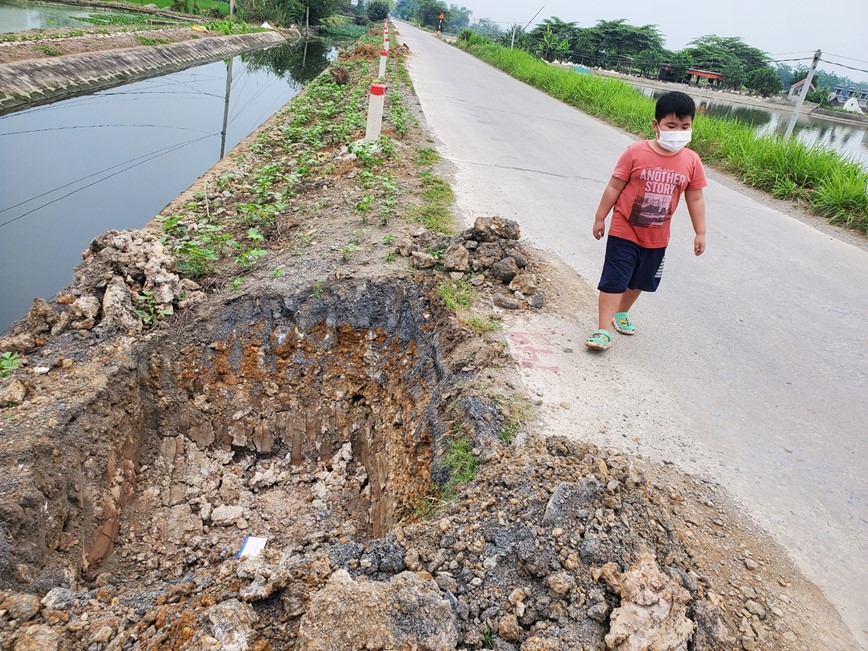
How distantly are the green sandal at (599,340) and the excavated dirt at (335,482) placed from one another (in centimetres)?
57

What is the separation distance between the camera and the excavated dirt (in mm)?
2154

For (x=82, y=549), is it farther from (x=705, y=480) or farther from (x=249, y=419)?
(x=705, y=480)

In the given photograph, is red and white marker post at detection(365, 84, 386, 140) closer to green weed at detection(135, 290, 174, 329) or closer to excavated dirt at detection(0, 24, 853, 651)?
excavated dirt at detection(0, 24, 853, 651)

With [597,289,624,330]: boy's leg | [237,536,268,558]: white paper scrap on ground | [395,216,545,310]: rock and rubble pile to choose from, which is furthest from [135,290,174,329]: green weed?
[597,289,624,330]: boy's leg

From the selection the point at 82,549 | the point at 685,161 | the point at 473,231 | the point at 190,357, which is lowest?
the point at 82,549

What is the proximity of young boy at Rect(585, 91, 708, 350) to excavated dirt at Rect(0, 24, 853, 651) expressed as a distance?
679 millimetres

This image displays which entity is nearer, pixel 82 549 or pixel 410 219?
pixel 82 549

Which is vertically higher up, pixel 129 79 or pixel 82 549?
pixel 129 79

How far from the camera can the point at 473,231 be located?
483 cm

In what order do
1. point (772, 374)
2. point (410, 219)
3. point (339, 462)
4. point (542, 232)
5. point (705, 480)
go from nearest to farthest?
point (705, 480) < point (772, 374) < point (339, 462) < point (410, 219) < point (542, 232)

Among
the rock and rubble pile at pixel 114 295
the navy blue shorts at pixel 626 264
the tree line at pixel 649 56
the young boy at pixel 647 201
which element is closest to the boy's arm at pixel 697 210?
the young boy at pixel 647 201

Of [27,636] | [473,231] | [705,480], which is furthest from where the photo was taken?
[473,231]

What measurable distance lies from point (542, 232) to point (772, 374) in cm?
267

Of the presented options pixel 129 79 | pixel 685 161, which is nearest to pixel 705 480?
pixel 685 161
